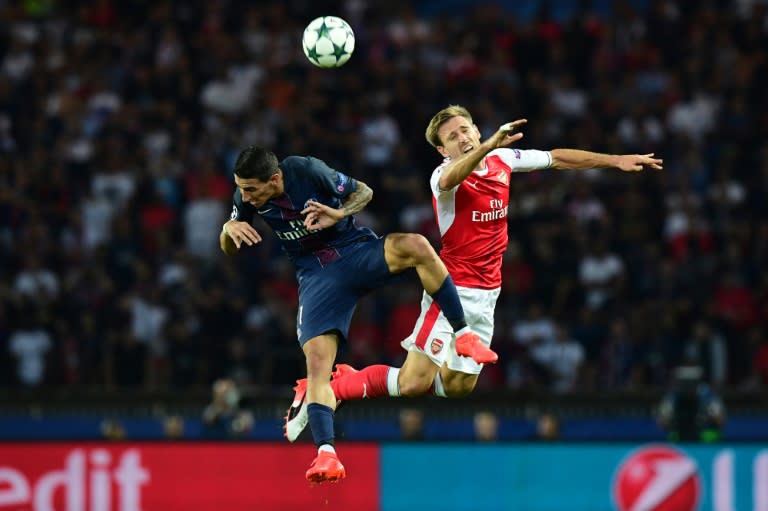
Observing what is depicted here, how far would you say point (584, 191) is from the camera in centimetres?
1592

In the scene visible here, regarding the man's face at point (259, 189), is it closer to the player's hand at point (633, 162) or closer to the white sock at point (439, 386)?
the white sock at point (439, 386)

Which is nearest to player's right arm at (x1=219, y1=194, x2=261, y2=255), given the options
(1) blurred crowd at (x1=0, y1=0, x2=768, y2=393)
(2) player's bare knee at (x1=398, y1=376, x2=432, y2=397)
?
(2) player's bare knee at (x1=398, y1=376, x2=432, y2=397)

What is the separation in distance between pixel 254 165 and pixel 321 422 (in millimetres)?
1631

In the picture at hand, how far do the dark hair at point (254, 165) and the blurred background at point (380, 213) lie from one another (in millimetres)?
4889

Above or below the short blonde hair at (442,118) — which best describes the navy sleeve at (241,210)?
below

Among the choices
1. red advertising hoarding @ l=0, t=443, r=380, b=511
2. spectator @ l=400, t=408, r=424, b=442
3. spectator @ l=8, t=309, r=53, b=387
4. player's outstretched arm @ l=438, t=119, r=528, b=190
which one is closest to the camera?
player's outstretched arm @ l=438, t=119, r=528, b=190

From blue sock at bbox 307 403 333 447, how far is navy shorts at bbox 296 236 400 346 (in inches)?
16.3

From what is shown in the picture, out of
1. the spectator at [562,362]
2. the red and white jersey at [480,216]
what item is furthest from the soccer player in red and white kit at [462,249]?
the spectator at [562,362]

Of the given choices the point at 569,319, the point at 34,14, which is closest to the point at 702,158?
the point at 569,319

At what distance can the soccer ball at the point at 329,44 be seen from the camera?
356 inches

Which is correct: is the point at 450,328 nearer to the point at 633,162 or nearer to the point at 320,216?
the point at 320,216

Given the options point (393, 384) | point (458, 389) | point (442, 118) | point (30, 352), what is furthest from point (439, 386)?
point (30, 352)

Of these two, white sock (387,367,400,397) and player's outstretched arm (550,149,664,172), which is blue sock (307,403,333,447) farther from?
player's outstretched arm (550,149,664,172)

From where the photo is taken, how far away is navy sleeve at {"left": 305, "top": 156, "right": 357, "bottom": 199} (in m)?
8.55
